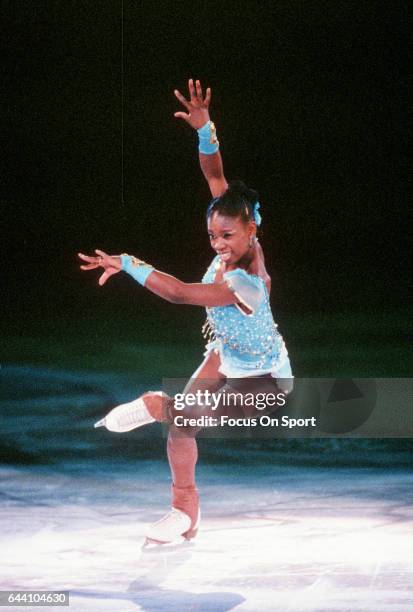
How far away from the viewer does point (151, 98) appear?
15.9 feet

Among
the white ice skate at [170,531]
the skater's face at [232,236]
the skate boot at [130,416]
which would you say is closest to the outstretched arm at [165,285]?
the skater's face at [232,236]

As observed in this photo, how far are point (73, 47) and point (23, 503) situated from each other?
6.88ft

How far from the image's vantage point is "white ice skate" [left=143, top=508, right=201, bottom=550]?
14.0ft

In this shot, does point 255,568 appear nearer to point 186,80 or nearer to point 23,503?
point 23,503

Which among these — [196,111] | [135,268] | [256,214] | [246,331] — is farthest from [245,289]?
[196,111]

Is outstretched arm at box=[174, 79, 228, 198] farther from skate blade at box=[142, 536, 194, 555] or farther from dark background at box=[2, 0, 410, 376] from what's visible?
skate blade at box=[142, 536, 194, 555]

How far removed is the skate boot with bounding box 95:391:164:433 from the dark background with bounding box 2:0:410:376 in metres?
0.53

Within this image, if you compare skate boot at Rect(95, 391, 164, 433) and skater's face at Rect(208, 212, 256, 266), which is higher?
skater's face at Rect(208, 212, 256, 266)

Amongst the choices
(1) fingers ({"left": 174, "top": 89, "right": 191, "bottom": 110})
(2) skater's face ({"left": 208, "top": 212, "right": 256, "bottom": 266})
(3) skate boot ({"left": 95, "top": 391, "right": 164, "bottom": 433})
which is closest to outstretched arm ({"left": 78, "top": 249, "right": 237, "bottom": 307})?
(2) skater's face ({"left": 208, "top": 212, "right": 256, "bottom": 266})

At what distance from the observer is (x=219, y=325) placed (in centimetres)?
430

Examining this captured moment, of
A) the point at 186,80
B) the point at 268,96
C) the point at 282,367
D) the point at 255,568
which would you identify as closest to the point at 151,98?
the point at 186,80

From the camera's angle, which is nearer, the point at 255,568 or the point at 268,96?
the point at 255,568

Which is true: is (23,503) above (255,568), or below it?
above

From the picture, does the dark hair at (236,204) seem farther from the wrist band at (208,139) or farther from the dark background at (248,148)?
the dark background at (248,148)
